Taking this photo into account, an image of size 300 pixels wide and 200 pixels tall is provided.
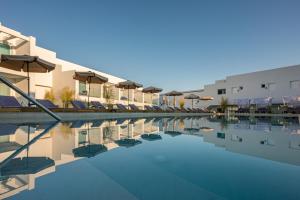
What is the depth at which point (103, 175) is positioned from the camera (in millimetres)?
1681

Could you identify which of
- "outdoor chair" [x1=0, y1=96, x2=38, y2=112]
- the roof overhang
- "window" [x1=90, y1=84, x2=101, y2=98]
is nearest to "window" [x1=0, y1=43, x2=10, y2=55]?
the roof overhang

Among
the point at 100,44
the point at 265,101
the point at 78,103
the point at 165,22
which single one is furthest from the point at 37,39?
the point at 265,101

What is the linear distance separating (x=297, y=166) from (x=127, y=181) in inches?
74.6

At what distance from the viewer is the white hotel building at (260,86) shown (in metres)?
20.8

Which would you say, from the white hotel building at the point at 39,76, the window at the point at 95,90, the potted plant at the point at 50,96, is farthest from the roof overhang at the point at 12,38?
the window at the point at 95,90

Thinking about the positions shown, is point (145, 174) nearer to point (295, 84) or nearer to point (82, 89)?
point (82, 89)

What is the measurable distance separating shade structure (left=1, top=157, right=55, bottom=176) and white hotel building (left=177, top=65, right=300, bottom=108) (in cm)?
2480

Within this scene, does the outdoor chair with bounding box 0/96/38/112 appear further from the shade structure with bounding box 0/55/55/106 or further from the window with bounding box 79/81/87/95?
the window with bounding box 79/81/87/95

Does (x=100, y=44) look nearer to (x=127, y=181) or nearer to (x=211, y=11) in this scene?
(x=211, y=11)

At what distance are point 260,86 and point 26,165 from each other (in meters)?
26.7

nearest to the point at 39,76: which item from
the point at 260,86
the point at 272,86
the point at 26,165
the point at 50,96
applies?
the point at 50,96

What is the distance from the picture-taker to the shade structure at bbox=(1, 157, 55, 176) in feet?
5.68

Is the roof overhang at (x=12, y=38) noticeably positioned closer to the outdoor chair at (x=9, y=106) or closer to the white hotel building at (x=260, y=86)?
the outdoor chair at (x=9, y=106)

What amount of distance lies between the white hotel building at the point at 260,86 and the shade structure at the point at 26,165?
24.8 m
